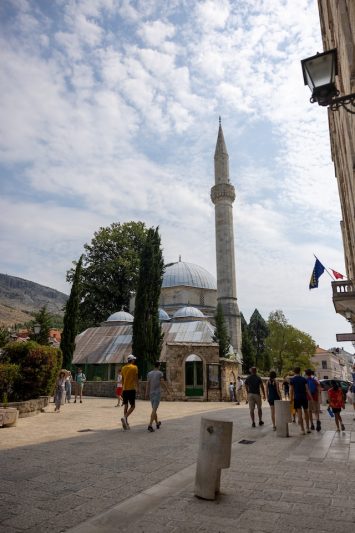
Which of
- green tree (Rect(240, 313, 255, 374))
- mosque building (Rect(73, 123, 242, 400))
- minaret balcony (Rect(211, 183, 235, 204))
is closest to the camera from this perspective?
mosque building (Rect(73, 123, 242, 400))

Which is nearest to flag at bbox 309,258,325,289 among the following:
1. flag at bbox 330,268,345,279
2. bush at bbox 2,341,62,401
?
flag at bbox 330,268,345,279

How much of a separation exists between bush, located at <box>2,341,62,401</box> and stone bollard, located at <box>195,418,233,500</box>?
30.5 feet

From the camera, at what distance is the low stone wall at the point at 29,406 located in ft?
35.7

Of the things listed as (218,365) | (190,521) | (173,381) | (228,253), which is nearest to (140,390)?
(173,381)

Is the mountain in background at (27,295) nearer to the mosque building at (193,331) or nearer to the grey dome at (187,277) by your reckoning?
the grey dome at (187,277)

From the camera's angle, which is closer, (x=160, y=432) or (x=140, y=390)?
(x=160, y=432)

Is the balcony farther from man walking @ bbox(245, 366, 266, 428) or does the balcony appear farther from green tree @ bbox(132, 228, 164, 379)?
green tree @ bbox(132, 228, 164, 379)

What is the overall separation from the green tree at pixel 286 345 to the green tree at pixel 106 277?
17267 mm

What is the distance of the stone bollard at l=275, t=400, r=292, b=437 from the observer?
8.07 m

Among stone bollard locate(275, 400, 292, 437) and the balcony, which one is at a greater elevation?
the balcony

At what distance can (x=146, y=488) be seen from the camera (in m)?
4.21

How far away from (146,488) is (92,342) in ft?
89.4

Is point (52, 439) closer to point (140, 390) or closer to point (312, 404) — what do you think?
point (312, 404)

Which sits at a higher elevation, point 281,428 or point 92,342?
point 92,342
